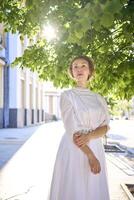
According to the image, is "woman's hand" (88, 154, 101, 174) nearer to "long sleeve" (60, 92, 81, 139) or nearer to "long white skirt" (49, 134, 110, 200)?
"long white skirt" (49, 134, 110, 200)

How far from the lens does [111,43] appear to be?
5043 mm

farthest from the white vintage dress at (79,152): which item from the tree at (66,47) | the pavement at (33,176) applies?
the pavement at (33,176)

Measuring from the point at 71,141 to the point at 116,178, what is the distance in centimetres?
606

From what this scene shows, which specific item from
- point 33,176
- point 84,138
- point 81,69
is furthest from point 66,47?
point 33,176

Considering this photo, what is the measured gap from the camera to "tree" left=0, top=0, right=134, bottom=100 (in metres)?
4.51

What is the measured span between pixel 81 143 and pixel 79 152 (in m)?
0.16

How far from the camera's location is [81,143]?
3.37 meters

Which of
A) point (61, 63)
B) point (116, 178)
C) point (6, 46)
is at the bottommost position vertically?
point (116, 178)

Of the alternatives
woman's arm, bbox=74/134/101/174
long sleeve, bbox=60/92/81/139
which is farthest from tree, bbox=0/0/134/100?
woman's arm, bbox=74/134/101/174

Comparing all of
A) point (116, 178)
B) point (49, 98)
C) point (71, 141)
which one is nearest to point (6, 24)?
point (71, 141)

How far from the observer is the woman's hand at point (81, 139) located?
337cm

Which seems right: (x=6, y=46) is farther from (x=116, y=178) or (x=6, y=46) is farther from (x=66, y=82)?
(x=66, y=82)

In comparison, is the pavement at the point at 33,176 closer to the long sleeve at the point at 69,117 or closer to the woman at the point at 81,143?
the woman at the point at 81,143

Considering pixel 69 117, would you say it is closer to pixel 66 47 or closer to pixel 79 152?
pixel 79 152
